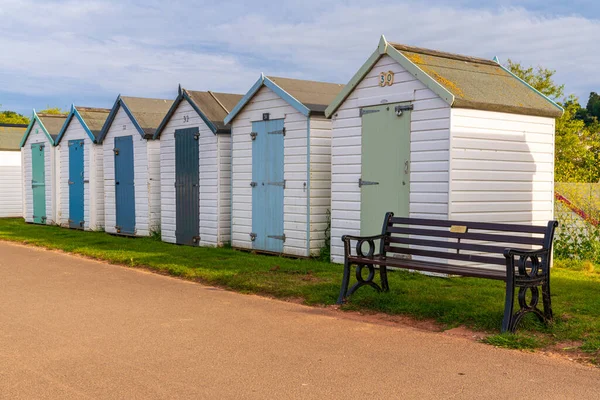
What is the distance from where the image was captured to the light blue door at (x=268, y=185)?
13.6 metres

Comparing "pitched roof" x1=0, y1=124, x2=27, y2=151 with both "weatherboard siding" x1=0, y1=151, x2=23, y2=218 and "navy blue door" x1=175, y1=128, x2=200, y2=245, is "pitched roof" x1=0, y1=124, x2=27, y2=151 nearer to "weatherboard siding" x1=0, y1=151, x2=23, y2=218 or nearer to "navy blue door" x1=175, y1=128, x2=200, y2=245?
"weatherboard siding" x1=0, y1=151, x2=23, y2=218

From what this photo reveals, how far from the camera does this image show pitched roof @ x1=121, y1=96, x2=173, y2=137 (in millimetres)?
17938

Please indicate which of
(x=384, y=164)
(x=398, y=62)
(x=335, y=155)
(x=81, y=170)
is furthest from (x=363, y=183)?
(x=81, y=170)

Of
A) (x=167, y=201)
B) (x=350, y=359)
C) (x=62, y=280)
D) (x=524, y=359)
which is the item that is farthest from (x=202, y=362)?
(x=167, y=201)

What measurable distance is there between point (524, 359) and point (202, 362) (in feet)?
8.75

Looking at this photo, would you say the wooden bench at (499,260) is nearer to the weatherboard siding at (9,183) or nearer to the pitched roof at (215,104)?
the pitched roof at (215,104)

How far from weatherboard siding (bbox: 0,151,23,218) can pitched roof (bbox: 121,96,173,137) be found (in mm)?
10800

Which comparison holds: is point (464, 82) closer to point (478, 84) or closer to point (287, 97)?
point (478, 84)

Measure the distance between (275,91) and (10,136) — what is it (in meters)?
18.4

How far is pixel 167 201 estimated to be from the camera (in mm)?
16969

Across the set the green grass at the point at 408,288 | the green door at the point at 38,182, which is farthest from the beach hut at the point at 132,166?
the green door at the point at 38,182

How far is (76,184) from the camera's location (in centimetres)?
2108

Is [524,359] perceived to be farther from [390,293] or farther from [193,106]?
[193,106]

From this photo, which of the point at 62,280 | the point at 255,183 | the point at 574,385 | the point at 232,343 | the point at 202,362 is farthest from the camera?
the point at 255,183
